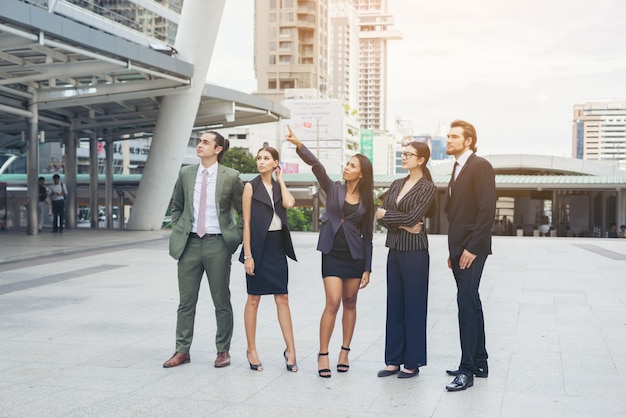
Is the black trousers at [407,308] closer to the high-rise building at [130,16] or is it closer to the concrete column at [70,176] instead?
the high-rise building at [130,16]

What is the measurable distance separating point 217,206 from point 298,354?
1532 mm

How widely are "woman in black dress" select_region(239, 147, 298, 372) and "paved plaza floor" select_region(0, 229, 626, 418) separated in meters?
0.39

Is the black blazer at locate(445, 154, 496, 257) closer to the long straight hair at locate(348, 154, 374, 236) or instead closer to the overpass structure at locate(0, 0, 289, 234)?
the long straight hair at locate(348, 154, 374, 236)

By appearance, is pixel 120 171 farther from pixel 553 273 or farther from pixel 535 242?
pixel 553 273

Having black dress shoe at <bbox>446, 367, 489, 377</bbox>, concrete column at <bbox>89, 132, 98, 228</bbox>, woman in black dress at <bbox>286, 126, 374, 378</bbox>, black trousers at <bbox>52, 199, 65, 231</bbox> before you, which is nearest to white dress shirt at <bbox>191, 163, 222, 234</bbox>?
woman in black dress at <bbox>286, 126, 374, 378</bbox>

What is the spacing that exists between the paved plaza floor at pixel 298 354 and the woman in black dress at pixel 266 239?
39 centimetres

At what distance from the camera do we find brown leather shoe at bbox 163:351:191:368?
6.23m

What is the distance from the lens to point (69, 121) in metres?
29.6

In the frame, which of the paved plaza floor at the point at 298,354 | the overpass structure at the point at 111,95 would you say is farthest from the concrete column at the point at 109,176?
the paved plaza floor at the point at 298,354

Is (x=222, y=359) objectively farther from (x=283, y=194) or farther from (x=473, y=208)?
(x=473, y=208)

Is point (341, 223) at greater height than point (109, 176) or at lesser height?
greater

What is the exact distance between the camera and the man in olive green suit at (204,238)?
6.28 m

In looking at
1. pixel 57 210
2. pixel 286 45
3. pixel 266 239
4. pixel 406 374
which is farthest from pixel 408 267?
pixel 286 45

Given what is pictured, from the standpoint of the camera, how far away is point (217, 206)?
20.6 ft
